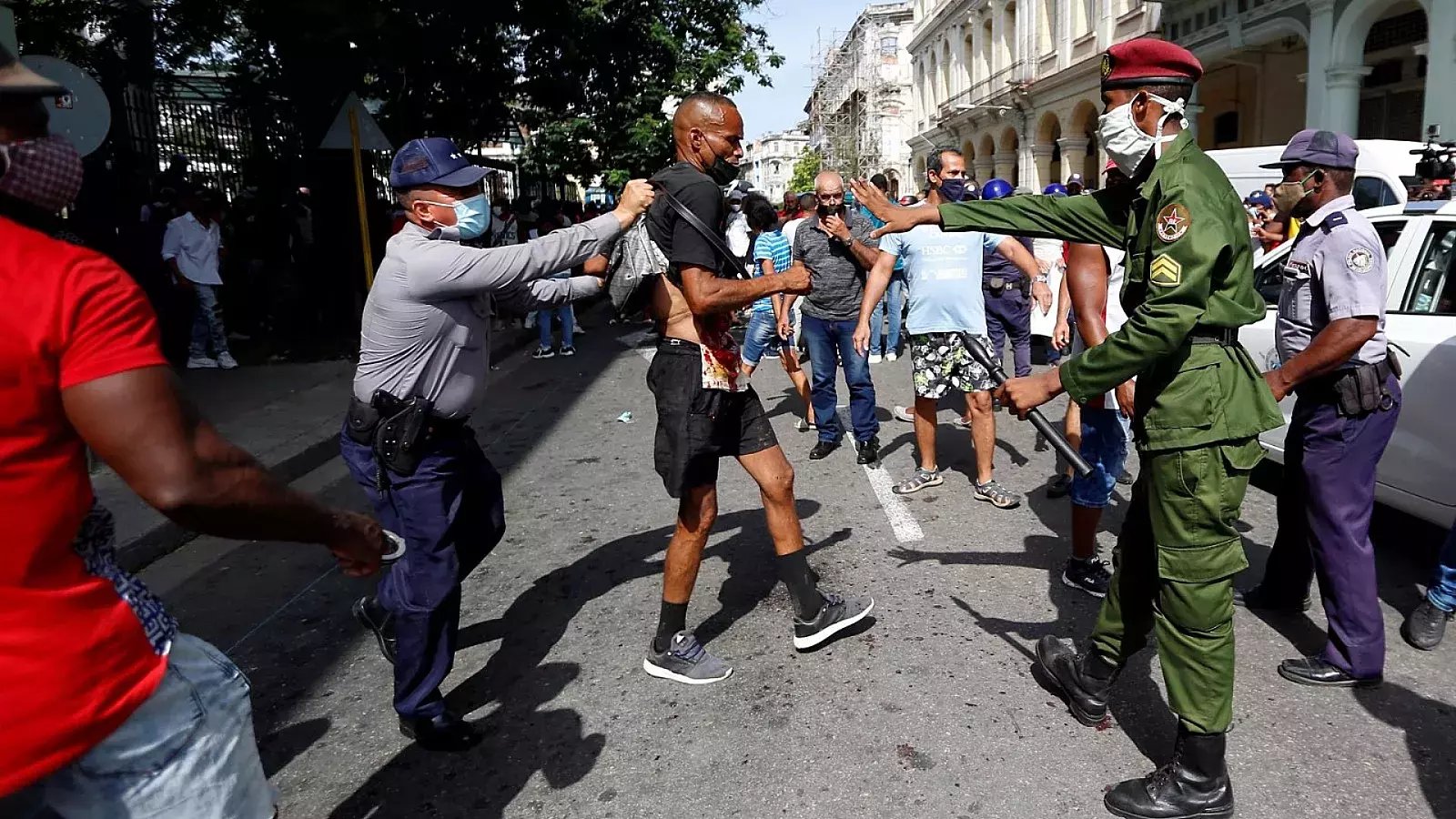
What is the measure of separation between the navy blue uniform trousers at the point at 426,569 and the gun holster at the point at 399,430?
59 mm

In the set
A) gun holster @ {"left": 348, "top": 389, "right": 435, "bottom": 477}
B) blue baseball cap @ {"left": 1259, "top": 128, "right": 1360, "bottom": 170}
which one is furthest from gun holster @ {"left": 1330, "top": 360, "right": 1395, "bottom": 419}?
gun holster @ {"left": 348, "top": 389, "right": 435, "bottom": 477}

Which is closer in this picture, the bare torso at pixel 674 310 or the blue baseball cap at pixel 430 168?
the blue baseball cap at pixel 430 168

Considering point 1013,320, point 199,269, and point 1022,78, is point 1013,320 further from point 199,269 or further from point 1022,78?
point 1022,78

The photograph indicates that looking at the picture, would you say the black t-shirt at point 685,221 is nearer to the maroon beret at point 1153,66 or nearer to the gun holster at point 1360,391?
the maroon beret at point 1153,66

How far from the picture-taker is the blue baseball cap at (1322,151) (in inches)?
138

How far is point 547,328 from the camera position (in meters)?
12.7

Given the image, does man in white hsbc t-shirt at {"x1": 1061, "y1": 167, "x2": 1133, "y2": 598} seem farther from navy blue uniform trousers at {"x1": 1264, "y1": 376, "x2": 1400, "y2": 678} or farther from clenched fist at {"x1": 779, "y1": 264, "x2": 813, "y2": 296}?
clenched fist at {"x1": 779, "y1": 264, "x2": 813, "y2": 296}

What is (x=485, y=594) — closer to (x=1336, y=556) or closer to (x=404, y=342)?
(x=404, y=342)

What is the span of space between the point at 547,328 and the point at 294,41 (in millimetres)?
4540

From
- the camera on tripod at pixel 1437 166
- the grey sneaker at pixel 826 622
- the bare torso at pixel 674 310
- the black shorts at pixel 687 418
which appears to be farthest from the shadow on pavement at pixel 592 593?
the camera on tripod at pixel 1437 166

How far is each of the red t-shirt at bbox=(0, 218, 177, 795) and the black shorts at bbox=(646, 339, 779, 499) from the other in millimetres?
2166

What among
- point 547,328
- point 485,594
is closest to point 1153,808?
point 485,594

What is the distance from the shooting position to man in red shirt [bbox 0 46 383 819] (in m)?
1.29

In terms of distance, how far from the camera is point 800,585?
3.74 meters
